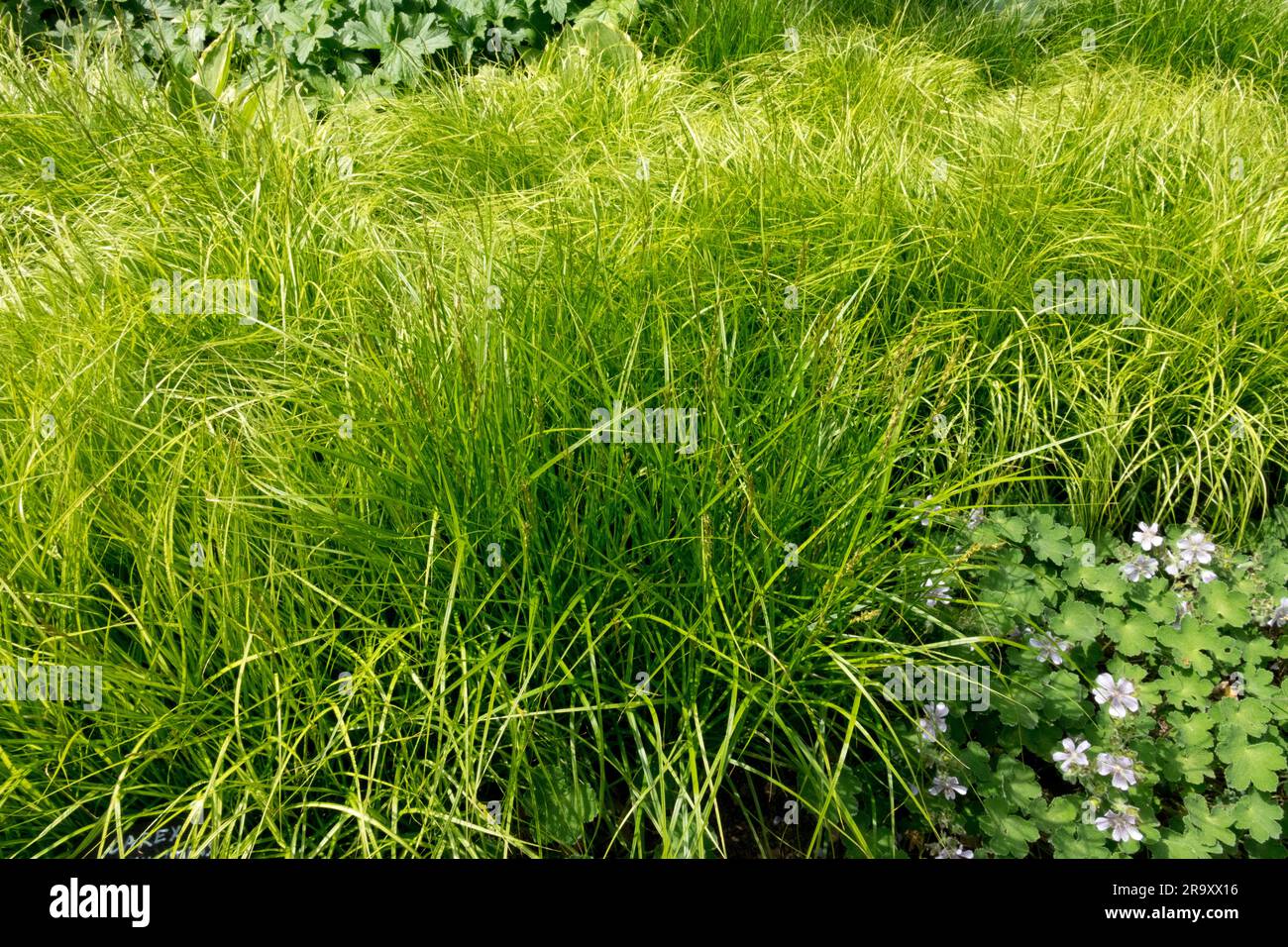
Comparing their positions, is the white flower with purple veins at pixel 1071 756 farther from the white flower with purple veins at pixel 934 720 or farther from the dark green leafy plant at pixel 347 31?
the dark green leafy plant at pixel 347 31

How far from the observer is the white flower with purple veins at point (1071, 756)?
6.85 feet

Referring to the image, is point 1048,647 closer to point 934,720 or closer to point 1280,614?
point 934,720

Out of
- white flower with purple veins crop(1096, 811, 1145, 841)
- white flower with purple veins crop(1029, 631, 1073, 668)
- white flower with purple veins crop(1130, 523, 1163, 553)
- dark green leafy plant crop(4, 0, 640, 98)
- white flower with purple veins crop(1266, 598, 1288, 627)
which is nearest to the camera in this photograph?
white flower with purple veins crop(1096, 811, 1145, 841)

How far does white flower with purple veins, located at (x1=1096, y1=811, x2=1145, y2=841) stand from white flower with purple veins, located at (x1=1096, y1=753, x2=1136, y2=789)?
0.19 ft

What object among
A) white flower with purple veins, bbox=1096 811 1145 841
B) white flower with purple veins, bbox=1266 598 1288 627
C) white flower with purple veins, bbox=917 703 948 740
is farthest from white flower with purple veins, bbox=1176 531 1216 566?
white flower with purple veins, bbox=917 703 948 740

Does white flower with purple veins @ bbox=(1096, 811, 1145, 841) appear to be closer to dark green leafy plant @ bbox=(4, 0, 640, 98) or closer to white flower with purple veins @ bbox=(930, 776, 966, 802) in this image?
white flower with purple veins @ bbox=(930, 776, 966, 802)

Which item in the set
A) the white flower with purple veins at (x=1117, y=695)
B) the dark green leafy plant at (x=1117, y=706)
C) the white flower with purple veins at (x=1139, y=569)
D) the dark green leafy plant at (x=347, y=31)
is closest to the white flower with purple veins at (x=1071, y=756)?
the dark green leafy plant at (x=1117, y=706)

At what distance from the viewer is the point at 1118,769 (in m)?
2.05

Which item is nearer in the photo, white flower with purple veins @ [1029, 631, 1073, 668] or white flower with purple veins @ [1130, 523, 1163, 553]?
white flower with purple veins @ [1029, 631, 1073, 668]

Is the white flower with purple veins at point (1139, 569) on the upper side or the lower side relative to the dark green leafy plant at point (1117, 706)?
upper

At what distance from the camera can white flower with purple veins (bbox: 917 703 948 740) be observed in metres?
2.03

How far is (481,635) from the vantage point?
6.81 ft

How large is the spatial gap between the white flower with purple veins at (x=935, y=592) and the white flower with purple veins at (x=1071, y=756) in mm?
379

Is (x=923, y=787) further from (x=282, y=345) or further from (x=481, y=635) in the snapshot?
(x=282, y=345)
